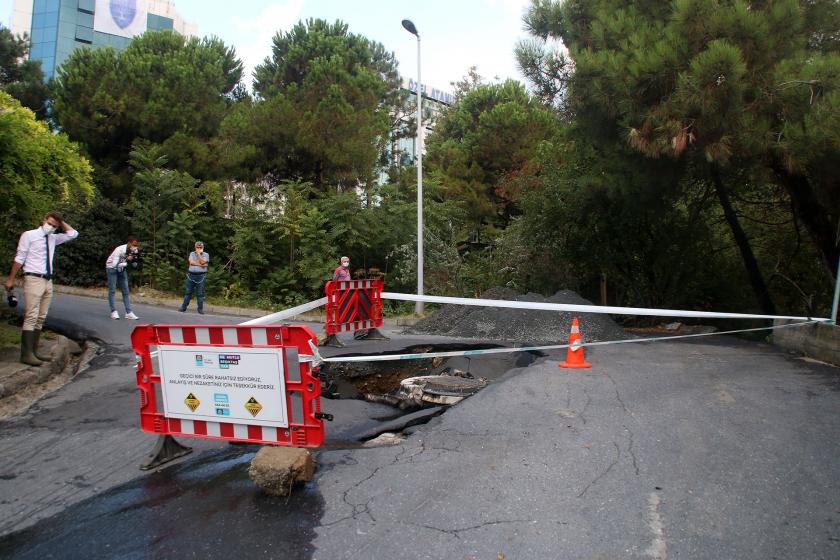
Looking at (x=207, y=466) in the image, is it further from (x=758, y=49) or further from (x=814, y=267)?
(x=814, y=267)

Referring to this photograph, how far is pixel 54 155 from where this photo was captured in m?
9.22

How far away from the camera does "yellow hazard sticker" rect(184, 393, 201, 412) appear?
4586 mm

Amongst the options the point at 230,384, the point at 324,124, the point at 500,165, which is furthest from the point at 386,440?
the point at 500,165

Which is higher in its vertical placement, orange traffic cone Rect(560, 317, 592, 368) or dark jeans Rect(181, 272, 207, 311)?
dark jeans Rect(181, 272, 207, 311)

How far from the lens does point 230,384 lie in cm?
445

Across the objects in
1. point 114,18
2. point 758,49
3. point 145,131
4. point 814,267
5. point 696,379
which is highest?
point 114,18

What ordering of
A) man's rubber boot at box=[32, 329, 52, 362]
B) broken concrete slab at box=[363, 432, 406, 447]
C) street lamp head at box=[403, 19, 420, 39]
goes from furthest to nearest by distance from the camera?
street lamp head at box=[403, 19, 420, 39], man's rubber boot at box=[32, 329, 52, 362], broken concrete slab at box=[363, 432, 406, 447]

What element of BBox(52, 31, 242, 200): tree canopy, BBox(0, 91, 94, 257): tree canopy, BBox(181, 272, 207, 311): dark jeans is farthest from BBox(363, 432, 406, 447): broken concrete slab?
BBox(52, 31, 242, 200): tree canopy

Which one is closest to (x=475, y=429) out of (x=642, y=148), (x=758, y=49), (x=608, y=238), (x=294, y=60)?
(x=642, y=148)

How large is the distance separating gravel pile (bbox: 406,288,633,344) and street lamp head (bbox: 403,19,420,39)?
8.28m

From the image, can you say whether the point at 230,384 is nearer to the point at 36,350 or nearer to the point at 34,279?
the point at 34,279

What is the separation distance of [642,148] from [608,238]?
640cm

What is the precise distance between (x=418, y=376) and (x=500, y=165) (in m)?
23.2

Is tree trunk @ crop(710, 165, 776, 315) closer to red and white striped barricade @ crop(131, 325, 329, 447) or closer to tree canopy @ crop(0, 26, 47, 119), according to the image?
red and white striped barricade @ crop(131, 325, 329, 447)
